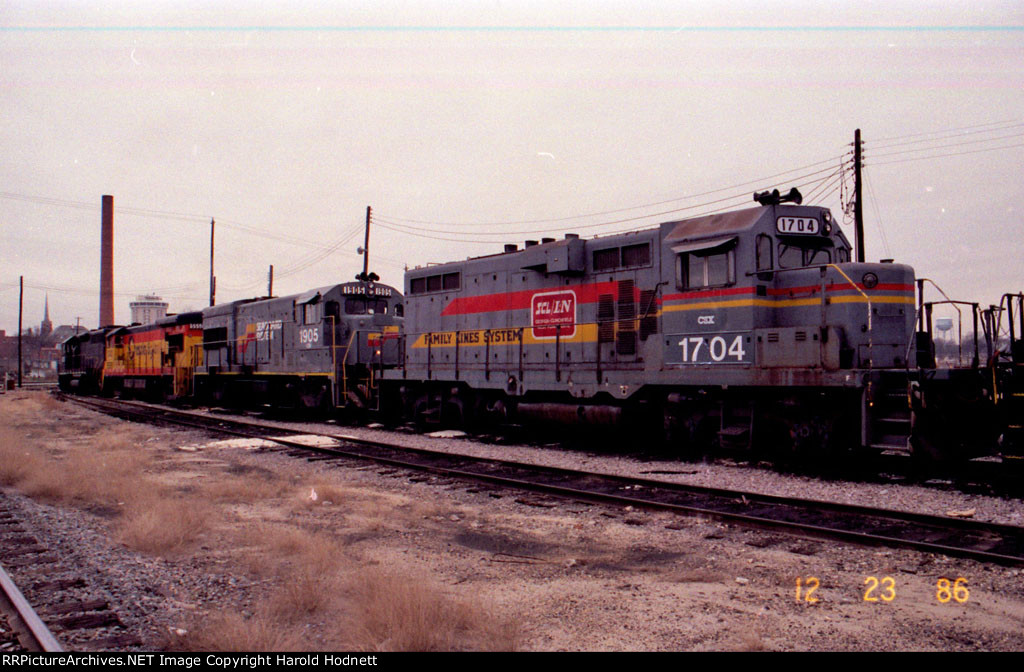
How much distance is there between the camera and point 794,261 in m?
11.4

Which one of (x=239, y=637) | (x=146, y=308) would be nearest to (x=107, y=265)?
(x=239, y=637)

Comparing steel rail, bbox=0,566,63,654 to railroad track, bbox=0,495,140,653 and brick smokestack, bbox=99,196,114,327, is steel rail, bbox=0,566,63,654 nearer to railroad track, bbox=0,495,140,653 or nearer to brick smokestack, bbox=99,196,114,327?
railroad track, bbox=0,495,140,653

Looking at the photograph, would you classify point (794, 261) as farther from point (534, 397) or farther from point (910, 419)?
point (534, 397)

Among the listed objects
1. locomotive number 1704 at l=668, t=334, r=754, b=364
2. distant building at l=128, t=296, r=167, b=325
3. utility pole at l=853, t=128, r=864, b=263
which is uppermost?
distant building at l=128, t=296, r=167, b=325

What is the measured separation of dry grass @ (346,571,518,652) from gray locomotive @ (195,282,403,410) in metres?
14.2

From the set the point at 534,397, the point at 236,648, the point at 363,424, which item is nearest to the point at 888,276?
the point at 534,397

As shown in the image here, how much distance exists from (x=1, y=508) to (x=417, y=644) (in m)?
7.30

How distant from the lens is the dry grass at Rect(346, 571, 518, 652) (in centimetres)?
420

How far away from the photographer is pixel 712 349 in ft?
38.0

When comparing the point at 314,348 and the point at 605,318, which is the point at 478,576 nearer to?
the point at 605,318

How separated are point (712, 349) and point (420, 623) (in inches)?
329

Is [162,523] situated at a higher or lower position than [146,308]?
lower

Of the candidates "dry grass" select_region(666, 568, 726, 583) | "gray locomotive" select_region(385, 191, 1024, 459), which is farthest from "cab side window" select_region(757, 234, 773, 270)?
"dry grass" select_region(666, 568, 726, 583)

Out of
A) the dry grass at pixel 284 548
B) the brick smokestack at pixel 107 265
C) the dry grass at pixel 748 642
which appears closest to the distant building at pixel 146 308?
the brick smokestack at pixel 107 265
